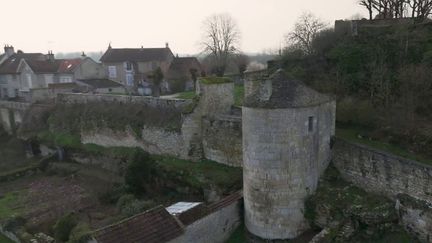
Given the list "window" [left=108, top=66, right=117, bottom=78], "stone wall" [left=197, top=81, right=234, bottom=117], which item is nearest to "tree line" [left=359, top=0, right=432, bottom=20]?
"stone wall" [left=197, top=81, right=234, bottom=117]

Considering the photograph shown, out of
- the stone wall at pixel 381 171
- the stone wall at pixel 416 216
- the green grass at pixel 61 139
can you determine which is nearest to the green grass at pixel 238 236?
the stone wall at pixel 381 171

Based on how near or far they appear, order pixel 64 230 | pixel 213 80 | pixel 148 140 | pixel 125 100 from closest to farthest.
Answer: pixel 64 230, pixel 213 80, pixel 148 140, pixel 125 100

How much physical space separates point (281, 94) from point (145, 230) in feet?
20.7

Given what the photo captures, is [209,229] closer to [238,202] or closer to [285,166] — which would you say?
[238,202]

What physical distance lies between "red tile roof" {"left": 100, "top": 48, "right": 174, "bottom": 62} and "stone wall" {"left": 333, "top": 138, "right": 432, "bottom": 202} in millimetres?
34557

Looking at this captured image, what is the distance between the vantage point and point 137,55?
46.4m

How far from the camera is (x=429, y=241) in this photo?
1141cm

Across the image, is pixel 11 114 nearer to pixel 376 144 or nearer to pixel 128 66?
pixel 128 66

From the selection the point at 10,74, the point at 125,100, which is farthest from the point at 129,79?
the point at 125,100

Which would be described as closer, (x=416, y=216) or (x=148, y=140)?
(x=416, y=216)

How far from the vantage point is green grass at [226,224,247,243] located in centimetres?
1463

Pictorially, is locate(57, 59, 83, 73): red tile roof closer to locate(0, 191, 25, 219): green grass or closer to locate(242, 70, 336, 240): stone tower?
locate(0, 191, 25, 219): green grass

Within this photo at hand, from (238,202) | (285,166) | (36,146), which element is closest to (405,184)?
(285,166)

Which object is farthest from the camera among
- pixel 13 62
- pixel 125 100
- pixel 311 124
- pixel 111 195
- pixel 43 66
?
pixel 13 62
